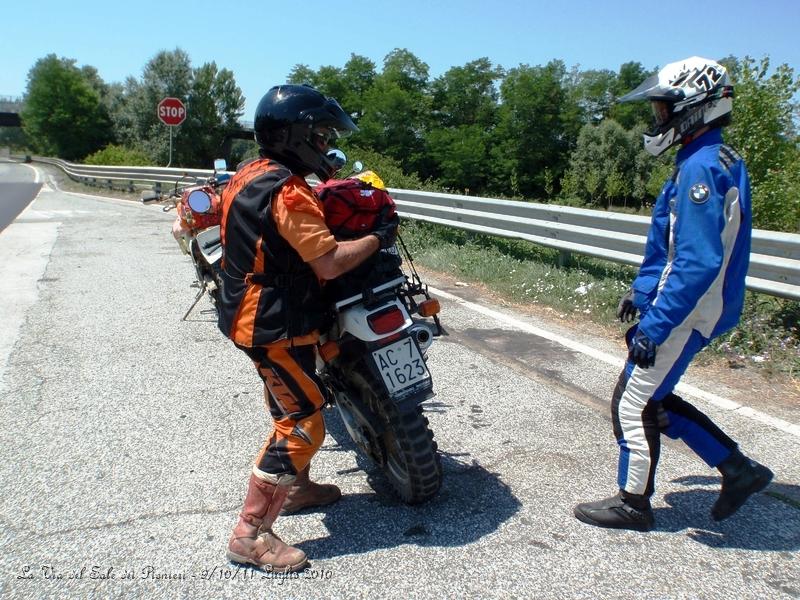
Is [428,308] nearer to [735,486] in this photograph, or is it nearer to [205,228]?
[735,486]

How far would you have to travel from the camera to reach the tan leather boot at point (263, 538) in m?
2.71

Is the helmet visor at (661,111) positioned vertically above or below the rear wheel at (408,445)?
above

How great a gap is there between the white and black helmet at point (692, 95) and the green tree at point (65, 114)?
5885 centimetres

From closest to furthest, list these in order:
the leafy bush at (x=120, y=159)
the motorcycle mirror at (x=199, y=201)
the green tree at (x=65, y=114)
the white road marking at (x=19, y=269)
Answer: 1. the motorcycle mirror at (x=199, y=201)
2. the white road marking at (x=19, y=269)
3. the leafy bush at (x=120, y=159)
4. the green tree at (x=65, y=114)

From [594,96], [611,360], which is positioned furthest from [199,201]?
[594,96]

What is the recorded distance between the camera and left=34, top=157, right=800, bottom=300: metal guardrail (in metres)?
5.24

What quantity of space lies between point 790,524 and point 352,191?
94.8 inches

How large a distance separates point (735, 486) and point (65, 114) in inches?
2456

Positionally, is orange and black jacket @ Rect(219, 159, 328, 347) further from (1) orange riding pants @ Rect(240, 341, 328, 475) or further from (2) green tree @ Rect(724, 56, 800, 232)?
(2) green tree @ Rect(724, 56, 800, 232)

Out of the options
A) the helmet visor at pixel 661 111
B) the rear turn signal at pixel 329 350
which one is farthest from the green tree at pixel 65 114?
the helmet visor at pixel 661 111

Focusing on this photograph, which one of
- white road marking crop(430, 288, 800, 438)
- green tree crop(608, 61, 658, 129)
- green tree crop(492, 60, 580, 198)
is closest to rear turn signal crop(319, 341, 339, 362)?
white road marking crop(430, 288, 800, 438)

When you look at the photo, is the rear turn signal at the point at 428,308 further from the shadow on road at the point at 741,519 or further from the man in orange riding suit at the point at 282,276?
the shadow on road at the point at 741,519

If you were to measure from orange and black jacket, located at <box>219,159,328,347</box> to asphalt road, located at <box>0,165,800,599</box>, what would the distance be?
967 millimetres

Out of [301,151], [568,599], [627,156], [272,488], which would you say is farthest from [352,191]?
[627,156]
